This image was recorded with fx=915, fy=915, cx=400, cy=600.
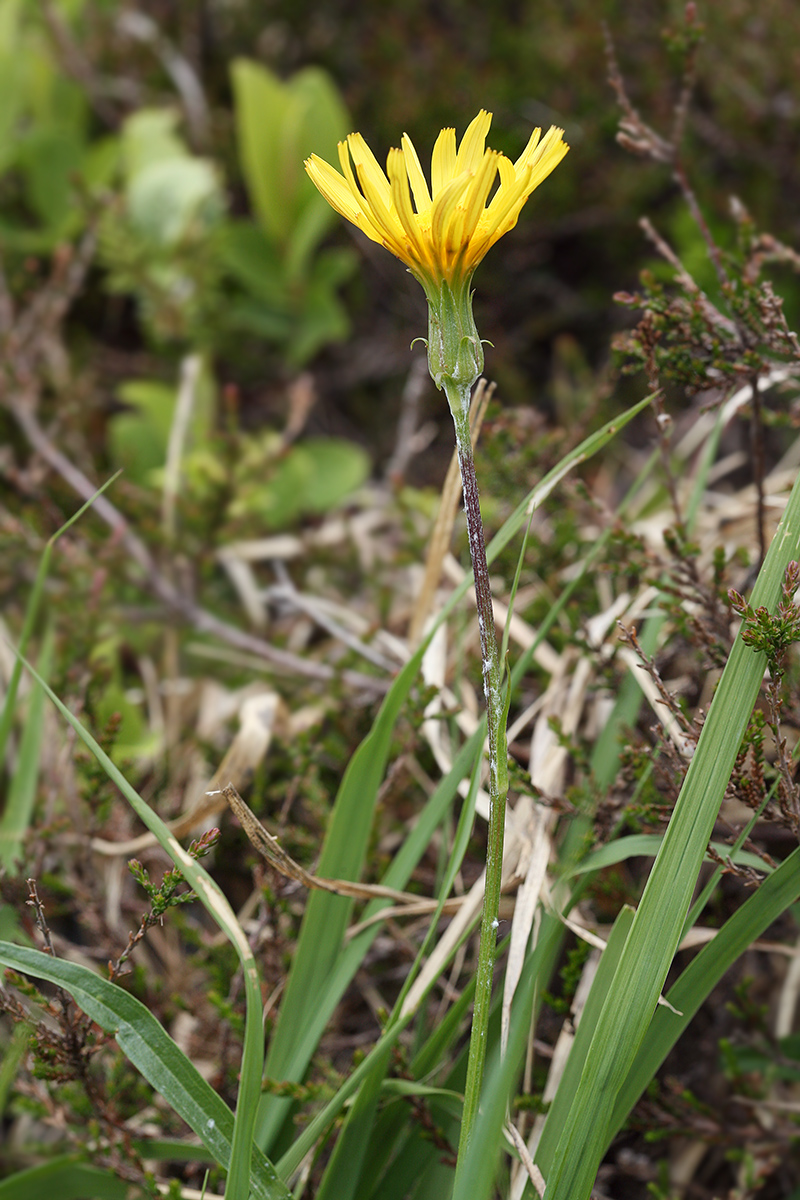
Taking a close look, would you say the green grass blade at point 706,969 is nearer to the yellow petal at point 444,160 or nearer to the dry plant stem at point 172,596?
the yellow petal at point 444,160

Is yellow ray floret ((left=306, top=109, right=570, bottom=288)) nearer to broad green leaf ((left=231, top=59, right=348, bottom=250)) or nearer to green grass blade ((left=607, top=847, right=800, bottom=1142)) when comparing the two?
green grass blade ((left=607, top=847, right=800, bottom=1142))

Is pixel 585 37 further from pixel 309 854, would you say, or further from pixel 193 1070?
pixel 193 1070

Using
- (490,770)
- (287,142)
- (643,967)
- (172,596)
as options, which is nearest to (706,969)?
(643,967)

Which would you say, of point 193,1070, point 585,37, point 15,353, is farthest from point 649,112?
point 193,1070

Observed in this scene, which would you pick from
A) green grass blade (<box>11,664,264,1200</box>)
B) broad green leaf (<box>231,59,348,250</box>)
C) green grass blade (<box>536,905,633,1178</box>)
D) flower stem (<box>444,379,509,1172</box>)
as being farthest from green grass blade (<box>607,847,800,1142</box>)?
broad green leaf (<box>231,59,348,250</box>)

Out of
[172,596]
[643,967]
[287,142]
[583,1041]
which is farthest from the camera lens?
[287,142]

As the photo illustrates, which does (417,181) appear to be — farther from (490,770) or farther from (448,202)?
(490,770)
